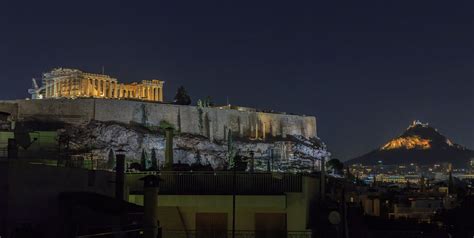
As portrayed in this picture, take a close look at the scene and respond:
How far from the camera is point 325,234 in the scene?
2247 cm

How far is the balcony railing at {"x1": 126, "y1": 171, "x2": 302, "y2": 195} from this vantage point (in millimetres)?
22500

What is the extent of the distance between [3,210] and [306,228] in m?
10.3

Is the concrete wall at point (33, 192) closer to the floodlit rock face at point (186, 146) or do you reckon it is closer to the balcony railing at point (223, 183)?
the balcony railing at point (223, 183)

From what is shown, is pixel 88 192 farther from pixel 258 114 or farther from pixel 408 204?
pixel 258 114

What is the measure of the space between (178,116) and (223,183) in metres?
77.7

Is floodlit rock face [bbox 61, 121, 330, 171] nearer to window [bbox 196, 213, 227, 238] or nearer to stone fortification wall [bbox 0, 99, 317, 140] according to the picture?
stone fortification wall [bbox 0, 99, 317, 140]

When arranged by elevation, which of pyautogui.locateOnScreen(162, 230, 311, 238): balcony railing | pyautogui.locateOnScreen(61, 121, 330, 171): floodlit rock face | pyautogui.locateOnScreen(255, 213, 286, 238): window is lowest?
pyautogui.locateOnScreen(162, 230, 311, 238): balcony railing

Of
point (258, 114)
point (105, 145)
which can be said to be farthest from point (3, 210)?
point (258, 114)

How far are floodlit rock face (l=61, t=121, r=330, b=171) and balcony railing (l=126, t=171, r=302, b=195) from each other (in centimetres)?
4925

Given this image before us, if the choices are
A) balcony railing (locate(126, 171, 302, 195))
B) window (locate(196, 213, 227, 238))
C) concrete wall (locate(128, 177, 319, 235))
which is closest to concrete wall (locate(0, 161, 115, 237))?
concrete wall (locate(128, 177, 319, 235))

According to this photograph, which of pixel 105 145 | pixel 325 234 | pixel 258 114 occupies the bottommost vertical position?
pixel 325 234

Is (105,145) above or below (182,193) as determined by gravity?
above

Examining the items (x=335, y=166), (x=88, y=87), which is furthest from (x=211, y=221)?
(x=88, y=87)

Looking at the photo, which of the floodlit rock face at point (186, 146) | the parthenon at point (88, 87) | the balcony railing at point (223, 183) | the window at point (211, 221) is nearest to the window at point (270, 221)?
the balcony railing at point (223, 183)
